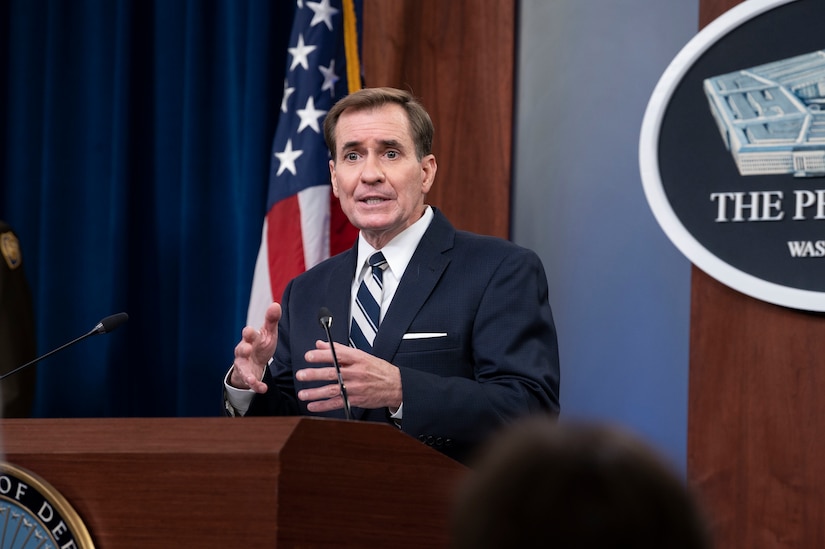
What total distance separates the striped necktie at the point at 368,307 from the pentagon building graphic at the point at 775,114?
119 cm

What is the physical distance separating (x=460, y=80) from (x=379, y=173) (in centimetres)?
131

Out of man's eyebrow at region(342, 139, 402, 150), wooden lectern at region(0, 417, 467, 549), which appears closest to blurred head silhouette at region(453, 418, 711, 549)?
wooden lectern at region(0, 417, 467, 549)

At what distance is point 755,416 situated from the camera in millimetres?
A: 3102

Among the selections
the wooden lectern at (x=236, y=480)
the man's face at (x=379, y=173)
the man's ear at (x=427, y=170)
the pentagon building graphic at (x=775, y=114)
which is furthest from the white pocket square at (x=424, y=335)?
the pentagon building graphic at (x=775, y=114)

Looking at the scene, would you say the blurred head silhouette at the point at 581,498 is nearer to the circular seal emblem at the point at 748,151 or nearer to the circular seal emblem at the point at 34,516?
the circular seal emblem at the point at 34,516

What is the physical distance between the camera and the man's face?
2.62 meters

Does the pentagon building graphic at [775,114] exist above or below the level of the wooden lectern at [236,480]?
above

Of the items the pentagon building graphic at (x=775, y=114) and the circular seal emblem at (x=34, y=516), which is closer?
the circular seal emblem at (x=34, y=516)

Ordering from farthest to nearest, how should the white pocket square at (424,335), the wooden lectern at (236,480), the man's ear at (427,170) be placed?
the man's ear at (427,170) < the white pocket square at (424,335) < the wooden lectern at (236,480)

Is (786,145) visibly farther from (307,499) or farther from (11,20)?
(11,20)

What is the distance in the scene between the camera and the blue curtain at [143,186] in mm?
4480

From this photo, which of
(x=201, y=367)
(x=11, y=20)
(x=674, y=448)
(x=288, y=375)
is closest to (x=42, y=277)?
(x=201, y=367)

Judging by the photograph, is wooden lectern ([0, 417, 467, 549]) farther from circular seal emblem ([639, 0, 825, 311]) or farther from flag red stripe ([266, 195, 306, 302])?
flag red stripe ([266, 195, 306, 302])

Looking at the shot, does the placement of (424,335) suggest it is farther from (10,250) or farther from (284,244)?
(10,250)
